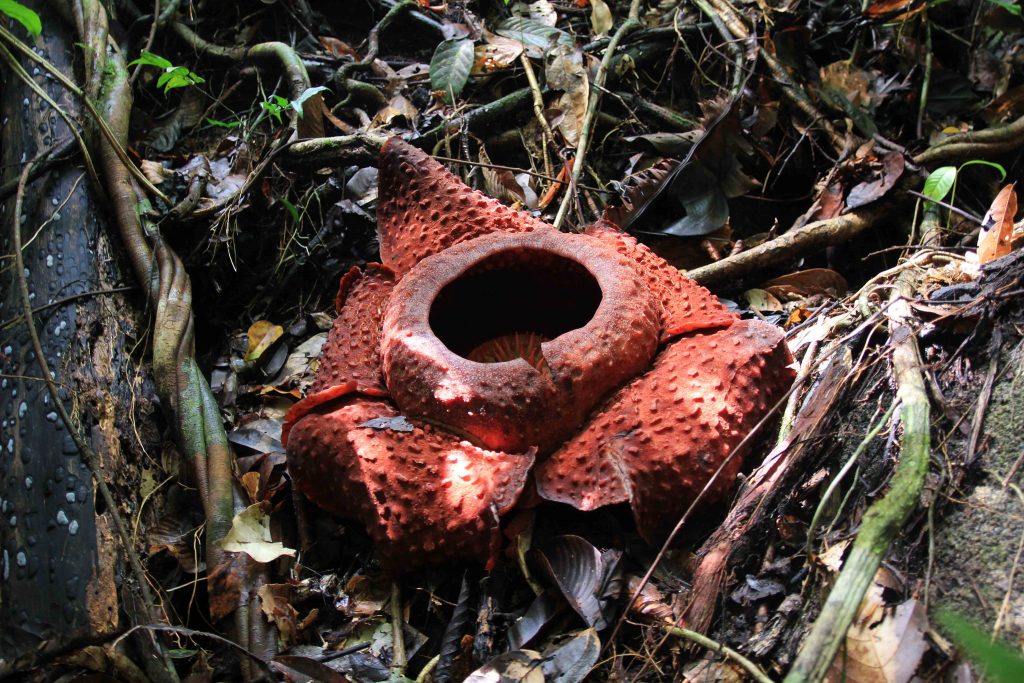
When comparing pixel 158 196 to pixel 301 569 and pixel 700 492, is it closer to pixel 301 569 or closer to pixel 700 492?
pixel 301 569

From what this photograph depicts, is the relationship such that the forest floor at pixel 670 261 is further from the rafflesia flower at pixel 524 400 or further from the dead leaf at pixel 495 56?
the rafflesia flower at pixel 524 400

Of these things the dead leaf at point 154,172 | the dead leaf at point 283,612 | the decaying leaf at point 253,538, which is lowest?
the dead leaf at point 283,612

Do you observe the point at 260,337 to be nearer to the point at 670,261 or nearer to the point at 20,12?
the point at 20,12

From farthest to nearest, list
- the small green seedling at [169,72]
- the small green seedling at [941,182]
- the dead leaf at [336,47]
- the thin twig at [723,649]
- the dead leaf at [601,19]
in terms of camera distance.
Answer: the dead leaf at [336,47] < the dead leaf at [601,19] < the small green seedling at [169,72] < the small green seedling at [941,182] < the thin twig at [723,649]

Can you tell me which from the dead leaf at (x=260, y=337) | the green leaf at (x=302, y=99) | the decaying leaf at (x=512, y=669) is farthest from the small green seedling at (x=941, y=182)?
the dead leaf at (x=260, y=337)

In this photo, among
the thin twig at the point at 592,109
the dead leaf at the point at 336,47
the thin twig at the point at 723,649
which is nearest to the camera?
the thin twig at the point at 723,649

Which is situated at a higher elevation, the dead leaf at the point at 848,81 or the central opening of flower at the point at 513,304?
the dead leaf at the point at 848,81
